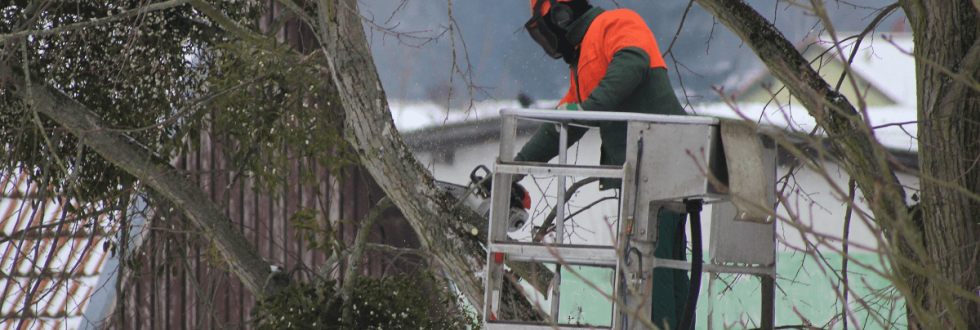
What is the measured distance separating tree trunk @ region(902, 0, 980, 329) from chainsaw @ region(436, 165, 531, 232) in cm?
107

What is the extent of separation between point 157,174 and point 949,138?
2.84m

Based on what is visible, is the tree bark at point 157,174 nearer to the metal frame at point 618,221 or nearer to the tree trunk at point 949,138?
the metal frame at point 618,221

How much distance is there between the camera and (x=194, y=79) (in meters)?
3.36

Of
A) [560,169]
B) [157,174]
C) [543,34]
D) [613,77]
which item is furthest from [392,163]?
[157,174]

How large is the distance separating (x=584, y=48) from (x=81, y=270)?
378 cm

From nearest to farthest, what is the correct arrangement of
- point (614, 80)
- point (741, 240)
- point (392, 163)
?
point (741, 240) < point (614, 80) < point (392, 163)

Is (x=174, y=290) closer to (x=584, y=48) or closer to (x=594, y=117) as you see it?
(x=584, y=48)

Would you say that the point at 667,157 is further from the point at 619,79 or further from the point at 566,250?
the point at 619,79

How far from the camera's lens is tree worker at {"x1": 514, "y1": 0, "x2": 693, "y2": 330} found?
1.89 metres

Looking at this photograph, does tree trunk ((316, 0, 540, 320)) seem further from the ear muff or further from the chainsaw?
the ear muff

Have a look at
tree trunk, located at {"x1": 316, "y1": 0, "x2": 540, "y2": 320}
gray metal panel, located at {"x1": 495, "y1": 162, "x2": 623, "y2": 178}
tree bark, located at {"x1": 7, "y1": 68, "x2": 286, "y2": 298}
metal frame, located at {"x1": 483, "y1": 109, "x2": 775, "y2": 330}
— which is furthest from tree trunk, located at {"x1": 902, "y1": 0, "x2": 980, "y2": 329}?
tree bark, located at {"x1": 7, "y1": 68, "x2": 286, "y2": 298}

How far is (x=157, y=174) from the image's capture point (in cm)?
318

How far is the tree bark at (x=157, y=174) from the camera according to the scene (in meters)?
2.90

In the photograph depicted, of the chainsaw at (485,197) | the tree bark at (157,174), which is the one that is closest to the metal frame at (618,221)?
the chainsaw at (485,197)
